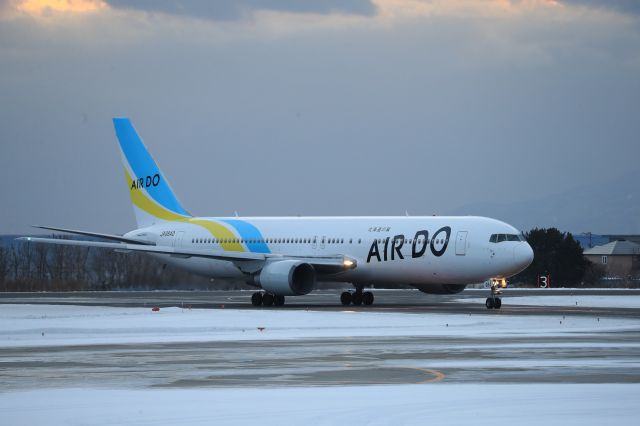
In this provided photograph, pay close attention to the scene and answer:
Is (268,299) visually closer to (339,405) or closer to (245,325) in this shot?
(245,325)

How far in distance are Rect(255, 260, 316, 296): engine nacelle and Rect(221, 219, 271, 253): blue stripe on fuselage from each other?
3.86m

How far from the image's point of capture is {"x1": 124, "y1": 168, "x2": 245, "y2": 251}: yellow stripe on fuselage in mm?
59409

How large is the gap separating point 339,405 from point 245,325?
65.8 ft

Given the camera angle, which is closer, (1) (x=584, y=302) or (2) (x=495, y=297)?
(2) (x=495, y=297)

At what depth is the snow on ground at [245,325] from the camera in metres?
31.9

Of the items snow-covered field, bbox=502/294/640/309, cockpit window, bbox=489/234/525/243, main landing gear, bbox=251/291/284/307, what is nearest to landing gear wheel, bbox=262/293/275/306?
main landing gear, bbox=251/291/284/307

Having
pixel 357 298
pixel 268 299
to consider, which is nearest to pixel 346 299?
pixel 357 298

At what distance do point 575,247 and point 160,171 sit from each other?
51196 millimetres

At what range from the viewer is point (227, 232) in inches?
2352

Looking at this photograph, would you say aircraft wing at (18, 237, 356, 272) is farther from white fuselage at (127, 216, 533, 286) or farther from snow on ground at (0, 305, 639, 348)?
snow on ground at (0, 305, 639, 348)

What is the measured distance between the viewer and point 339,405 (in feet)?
55.2

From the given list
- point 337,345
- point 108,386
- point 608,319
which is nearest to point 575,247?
point 608,319

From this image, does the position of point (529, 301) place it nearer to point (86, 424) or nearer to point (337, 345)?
point (337, 345)

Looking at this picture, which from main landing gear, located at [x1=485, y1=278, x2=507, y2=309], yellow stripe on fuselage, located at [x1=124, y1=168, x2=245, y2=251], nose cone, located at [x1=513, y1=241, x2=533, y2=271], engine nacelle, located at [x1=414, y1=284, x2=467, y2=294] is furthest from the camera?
yellow stripe on fuselage, located at [x1=124, y1=168, x2=245, y2=251]
